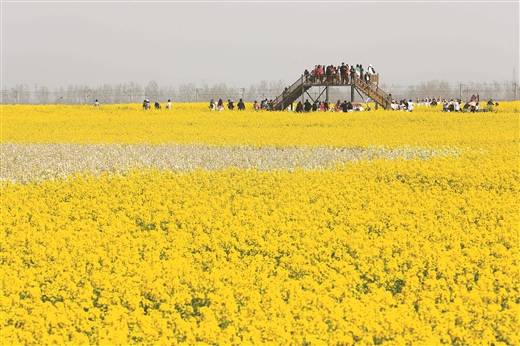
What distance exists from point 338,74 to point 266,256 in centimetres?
4275

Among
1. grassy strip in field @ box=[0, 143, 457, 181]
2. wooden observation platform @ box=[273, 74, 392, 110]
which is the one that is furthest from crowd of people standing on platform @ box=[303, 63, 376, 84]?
grassy strip in field @ box=[0, 143, 457, 181]

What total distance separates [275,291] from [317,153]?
50.5ft

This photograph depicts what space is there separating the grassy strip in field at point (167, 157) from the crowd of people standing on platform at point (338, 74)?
26.4 meters

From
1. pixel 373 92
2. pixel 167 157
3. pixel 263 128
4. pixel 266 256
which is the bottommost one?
pixel 266 256

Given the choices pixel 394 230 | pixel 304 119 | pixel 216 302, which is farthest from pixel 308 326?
pixel 304 119

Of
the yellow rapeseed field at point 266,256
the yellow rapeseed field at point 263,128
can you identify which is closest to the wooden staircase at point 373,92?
the yellow rapeseed field at point 263,128

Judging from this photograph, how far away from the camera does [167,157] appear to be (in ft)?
74.2

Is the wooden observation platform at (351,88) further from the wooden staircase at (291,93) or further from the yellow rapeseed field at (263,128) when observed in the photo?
the yellow rapeseed field at (263,128)

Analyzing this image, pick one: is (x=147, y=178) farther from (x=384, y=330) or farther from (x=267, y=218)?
(x=384, y=330)

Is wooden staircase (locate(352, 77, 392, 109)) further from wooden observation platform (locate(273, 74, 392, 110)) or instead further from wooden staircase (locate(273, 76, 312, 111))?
wooden staircase (locate(273, 76, 312, 111))

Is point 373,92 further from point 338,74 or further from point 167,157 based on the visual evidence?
point 167,157

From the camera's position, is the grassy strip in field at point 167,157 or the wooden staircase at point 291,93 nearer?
the grassy strip in field at point 167,157

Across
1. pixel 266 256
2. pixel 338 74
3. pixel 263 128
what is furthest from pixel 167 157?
pixel 338 74

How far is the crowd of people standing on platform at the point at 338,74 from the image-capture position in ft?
170
